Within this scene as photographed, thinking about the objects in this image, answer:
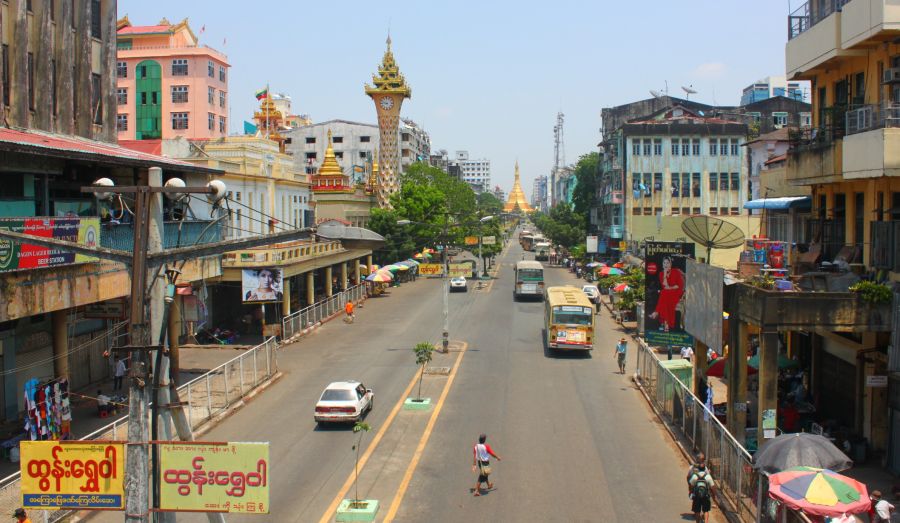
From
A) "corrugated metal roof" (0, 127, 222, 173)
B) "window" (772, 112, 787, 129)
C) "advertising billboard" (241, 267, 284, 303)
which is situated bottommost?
"advertising billboard" (241, 267, 284, 303)

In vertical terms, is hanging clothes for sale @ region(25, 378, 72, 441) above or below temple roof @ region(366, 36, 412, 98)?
below

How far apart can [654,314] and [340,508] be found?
55.4 feet

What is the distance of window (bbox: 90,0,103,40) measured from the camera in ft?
103

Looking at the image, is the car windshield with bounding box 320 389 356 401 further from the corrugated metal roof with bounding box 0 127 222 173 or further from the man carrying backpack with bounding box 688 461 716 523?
the man carrying backpack with bounding box 688 461 716 523

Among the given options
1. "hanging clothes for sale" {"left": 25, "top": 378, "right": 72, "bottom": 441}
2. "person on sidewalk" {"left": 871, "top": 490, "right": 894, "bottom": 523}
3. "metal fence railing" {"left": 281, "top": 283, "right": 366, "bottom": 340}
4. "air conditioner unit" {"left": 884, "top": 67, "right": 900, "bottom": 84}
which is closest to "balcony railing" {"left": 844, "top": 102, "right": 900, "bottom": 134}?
"air conditioner unit" {"left": 884, "top": 67, "right": 900, "bottom": 84}

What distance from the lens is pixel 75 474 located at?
9852 millimetres

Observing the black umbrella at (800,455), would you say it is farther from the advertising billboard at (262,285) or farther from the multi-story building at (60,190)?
the advertising billboard at (262,285)

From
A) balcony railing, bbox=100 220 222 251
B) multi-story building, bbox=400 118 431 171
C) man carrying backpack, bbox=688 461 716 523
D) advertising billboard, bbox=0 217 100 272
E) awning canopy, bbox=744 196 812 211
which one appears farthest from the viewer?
multi-story building, bbox=400 118 431 171

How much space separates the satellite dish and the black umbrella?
1049cm

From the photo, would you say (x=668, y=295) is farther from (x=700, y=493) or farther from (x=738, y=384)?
(x=700, y=493)

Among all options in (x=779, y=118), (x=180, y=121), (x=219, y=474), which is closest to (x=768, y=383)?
(x=219, y=474)

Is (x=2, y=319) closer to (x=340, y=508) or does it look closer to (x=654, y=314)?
(x=340, y=508)

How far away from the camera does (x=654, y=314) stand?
30453 millimetres

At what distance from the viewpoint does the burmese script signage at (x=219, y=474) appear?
980 centimetres
